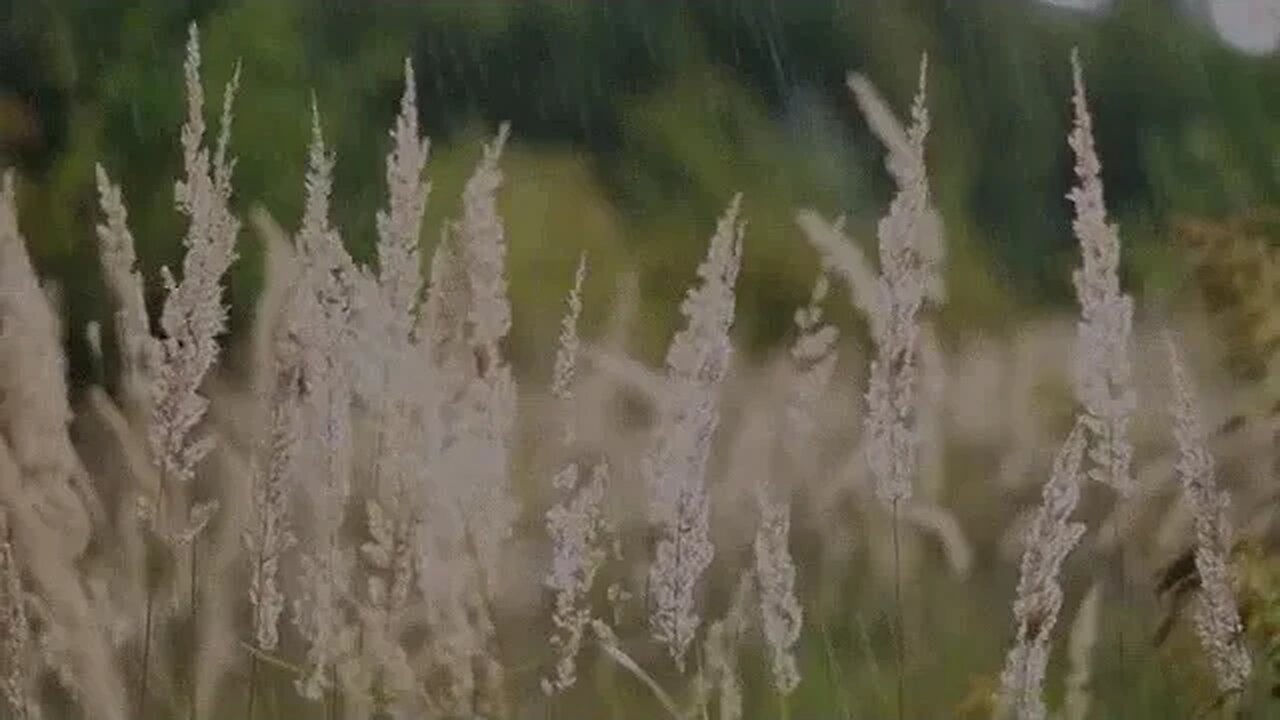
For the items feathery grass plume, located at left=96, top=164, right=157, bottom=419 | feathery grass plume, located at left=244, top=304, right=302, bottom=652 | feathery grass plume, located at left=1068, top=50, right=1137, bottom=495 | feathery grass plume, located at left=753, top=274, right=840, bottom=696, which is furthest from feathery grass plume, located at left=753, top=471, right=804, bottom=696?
feathery grass plume, located at left=96, top=164, right=157, bottom=419

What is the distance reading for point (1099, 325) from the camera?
3.69ft

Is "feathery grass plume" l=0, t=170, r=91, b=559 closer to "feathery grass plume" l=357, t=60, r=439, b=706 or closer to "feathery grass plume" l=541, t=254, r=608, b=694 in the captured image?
"feathery grass plume" l=357, t=60, r=439, b=706

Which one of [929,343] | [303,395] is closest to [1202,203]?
[929,343]

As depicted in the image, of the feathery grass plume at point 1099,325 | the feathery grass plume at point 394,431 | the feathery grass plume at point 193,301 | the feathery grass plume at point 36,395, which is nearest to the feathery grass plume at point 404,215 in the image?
the feathery grass plume at point 394,431

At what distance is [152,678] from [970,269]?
67cm

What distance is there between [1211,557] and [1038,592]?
0.40 feet

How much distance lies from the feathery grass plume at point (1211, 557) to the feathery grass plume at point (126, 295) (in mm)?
752

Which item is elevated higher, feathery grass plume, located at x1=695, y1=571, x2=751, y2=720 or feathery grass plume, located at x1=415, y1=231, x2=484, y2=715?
feathery grass plume, located at x1=415, y1=231, x2=484, y2=715

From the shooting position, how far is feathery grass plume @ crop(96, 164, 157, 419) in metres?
1.16

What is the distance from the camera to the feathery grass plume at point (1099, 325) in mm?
1117

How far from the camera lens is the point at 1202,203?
3.73 feet

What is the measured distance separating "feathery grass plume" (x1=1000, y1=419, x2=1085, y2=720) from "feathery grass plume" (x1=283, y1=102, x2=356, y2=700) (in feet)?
1.59

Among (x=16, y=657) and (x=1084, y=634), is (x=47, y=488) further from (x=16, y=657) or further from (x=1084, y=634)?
(x=1084, y=634)

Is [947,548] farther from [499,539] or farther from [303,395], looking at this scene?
[303,395]
